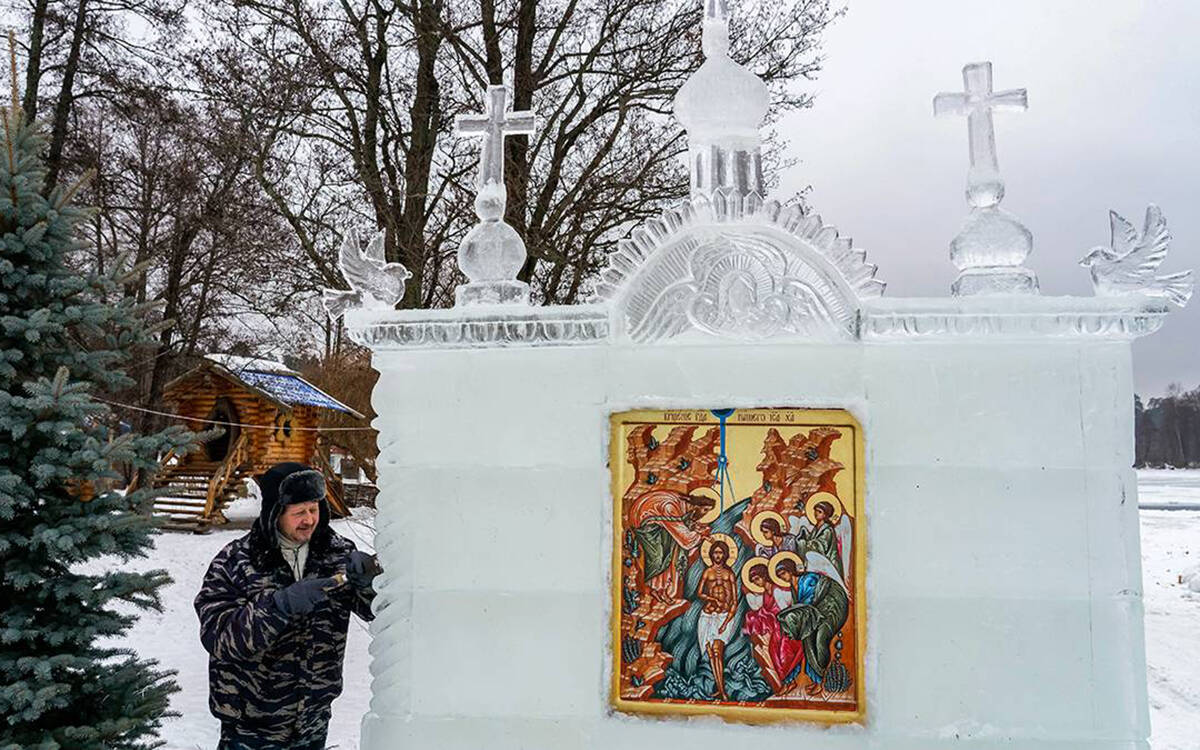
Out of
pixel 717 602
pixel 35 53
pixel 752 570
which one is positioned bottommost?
pixel 717 602

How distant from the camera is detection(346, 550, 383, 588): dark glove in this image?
2.92 metres

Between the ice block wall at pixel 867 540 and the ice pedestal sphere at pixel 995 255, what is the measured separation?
0.19 m

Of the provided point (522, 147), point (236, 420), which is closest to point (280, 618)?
point (522, 147)

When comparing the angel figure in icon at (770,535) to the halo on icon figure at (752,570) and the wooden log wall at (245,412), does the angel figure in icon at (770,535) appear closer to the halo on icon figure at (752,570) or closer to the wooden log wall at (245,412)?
the halo on icon figure at (752,570)

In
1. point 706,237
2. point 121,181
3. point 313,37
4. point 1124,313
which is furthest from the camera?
point 121,181

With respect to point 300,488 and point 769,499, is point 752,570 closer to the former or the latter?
point 769,499

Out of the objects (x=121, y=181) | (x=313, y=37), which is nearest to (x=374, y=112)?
(x=313, y=37)

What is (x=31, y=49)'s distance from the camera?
11016 millimetres

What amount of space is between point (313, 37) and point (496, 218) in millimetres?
6950

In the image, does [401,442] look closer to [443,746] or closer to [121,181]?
[443,746]

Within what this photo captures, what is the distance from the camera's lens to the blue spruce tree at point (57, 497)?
122 inches

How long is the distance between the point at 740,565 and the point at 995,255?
126 centimetres

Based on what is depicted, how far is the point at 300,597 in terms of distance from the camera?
276 centimetres

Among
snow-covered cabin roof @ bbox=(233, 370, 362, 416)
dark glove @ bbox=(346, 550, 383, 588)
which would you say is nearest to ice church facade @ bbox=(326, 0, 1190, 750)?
dark glove @ bbox=(346, 550, 383, 588)
